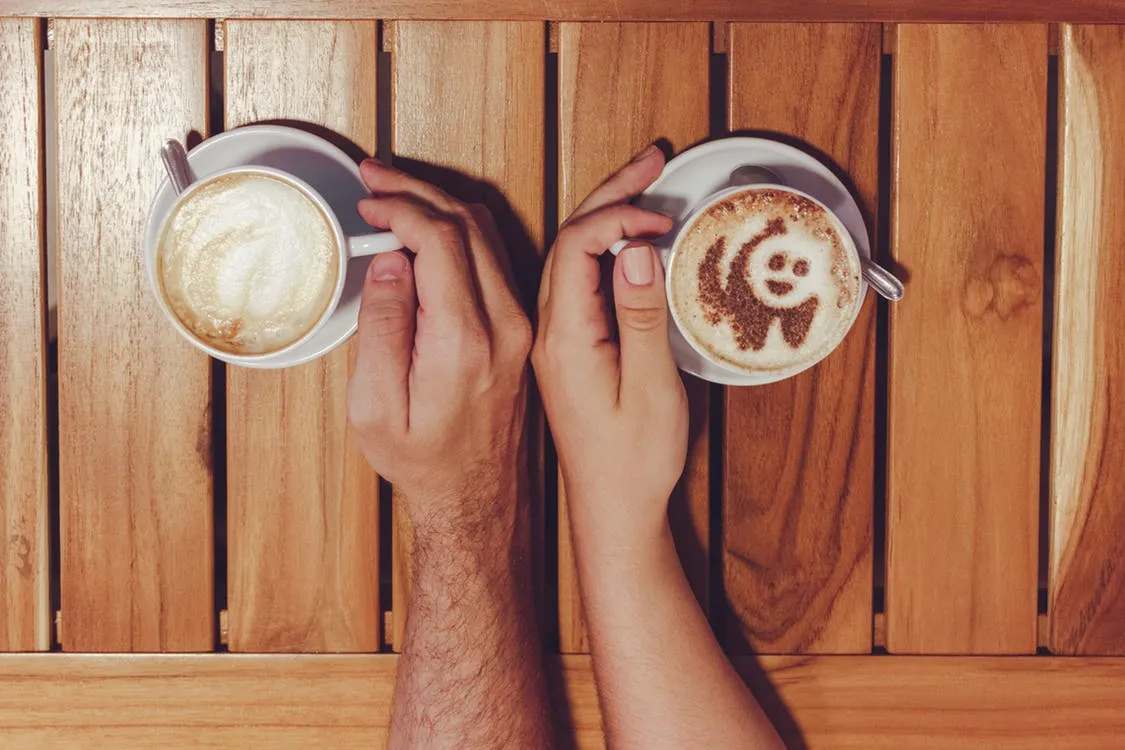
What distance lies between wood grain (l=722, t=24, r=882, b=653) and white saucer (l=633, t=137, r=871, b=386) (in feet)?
0.19

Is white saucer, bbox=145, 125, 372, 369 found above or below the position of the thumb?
above

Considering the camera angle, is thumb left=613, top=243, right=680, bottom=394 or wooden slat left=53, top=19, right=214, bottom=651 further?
wooden slat left=53, top=19, right=214, bottom=651

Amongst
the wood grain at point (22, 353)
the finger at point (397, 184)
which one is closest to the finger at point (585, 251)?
the finger at point (397, 184)

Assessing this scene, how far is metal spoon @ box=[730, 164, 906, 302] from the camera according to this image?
72cm

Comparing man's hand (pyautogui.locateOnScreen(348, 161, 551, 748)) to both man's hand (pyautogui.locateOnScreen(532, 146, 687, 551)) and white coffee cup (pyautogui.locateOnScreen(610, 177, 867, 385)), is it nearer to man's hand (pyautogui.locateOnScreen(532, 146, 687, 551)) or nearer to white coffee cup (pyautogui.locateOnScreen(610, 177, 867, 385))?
man's hand (pyautogui.locateOnScreen(532, 146, 687, 551))

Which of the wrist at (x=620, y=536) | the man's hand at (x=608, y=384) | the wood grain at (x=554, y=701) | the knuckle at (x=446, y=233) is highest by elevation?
the knuckle at (x=446, y=233)

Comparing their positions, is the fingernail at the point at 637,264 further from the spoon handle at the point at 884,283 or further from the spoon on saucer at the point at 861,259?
the spoon handle at the point at 884,283

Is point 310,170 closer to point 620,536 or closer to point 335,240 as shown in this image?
point 335,240

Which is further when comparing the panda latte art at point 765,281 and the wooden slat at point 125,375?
the wooden slat at point 125,375

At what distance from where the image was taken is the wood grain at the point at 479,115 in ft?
2.65

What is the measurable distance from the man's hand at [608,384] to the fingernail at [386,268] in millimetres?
149

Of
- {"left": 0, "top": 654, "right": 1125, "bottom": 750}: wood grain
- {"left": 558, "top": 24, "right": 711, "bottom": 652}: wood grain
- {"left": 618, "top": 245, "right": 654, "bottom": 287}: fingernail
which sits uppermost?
{"left": 558, "top": 24, "right": 711, "bottom": 652}: wood grain

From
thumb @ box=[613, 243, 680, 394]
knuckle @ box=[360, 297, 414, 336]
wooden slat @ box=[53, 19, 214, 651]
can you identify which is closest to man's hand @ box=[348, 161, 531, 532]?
knuckle @ box=[360, 297, 414, 336]

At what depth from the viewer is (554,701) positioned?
2.84ft
